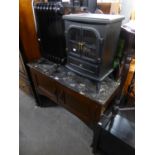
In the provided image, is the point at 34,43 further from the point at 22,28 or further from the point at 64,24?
the point at 64,24

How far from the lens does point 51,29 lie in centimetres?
140

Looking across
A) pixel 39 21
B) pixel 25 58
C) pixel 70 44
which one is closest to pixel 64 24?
pixel 70 44

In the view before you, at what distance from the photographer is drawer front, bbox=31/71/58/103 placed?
4.94 feet

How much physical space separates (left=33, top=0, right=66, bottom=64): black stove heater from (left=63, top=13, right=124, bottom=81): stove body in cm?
13

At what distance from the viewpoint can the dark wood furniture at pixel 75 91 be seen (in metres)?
1.17

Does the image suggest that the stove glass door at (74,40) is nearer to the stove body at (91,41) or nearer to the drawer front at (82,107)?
the stove body at (91,41)

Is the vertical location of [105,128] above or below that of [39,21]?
below

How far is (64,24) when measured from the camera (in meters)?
1.27

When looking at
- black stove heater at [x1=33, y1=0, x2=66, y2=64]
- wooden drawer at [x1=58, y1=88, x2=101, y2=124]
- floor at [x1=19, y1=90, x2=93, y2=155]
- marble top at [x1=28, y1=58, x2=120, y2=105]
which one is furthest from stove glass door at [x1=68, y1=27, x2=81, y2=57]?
floor at [x1=19, y1=90, x2=93, y2=155]

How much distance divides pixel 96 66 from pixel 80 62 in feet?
0.65

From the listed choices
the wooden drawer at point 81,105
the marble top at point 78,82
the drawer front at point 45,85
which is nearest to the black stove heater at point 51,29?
the marble top at point 78,82

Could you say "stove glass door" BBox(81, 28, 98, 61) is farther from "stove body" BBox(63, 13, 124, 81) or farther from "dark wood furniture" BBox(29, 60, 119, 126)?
"dark wood furniture" BBox(29, 60, 119, 126)

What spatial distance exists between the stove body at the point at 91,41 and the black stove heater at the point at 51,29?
0.43 feet
